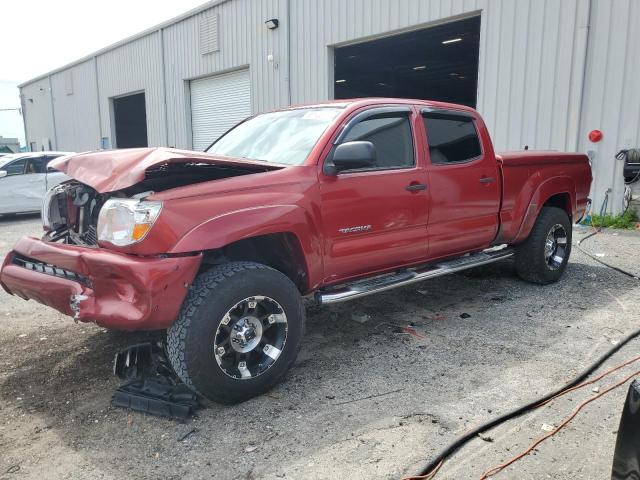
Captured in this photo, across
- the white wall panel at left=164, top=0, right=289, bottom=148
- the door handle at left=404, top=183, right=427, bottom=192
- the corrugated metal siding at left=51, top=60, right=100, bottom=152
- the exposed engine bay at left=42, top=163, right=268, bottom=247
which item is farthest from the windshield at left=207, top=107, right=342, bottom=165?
the corrugated metal siding at left=51, top=60, right=100, bottom=152

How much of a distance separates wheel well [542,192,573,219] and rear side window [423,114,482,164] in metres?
1.49

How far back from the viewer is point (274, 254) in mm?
3633

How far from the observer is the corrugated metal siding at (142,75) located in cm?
1997

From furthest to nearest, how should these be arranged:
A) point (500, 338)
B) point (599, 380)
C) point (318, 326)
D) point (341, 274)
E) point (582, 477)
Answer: point (318, 326)
point (500, 338)
point (341, 274)
point (599, 380)
point (582, 477)

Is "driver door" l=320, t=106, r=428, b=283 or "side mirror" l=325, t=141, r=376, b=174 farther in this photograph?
"driver door" l=320, t=106, r=428, b=283

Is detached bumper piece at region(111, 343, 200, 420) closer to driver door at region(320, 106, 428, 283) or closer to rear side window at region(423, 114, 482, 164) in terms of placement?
driver door at region(320, 106, 428, 283)

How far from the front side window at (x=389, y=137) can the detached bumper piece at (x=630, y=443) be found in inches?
108

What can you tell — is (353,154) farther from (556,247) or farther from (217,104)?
(217,104)

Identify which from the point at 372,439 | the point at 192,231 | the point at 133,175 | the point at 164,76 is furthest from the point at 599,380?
the point at 164,76

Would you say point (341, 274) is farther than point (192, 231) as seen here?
Yes

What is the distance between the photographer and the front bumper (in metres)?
2.87

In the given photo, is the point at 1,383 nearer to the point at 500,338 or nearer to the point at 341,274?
the point at 341,274

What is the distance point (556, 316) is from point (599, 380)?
1350 mm

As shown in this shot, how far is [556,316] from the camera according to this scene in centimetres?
474
